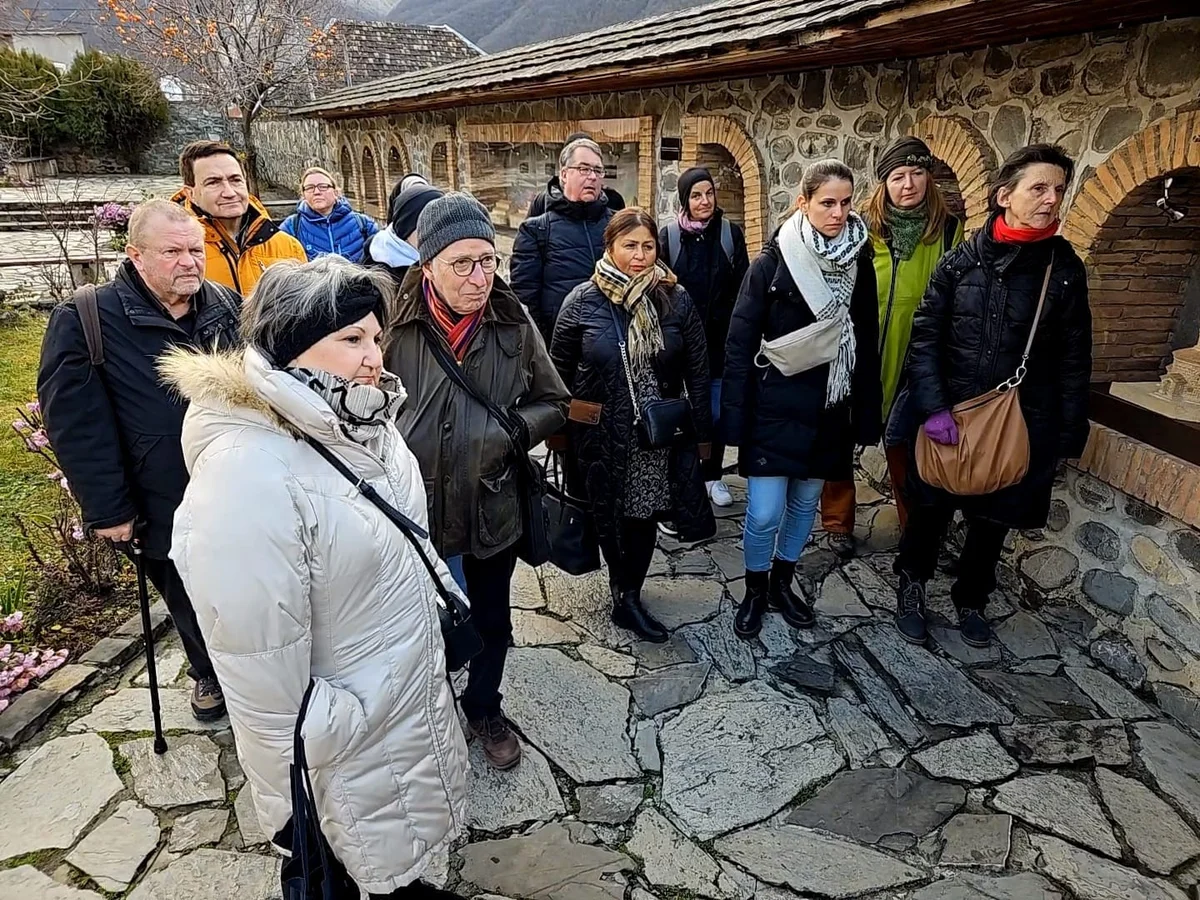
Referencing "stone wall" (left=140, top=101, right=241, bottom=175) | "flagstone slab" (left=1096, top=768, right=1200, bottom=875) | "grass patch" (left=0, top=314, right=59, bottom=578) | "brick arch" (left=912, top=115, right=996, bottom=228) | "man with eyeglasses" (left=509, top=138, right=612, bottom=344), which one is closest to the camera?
"flagstone slab" (left=1096, top=768, right=1200, bottom=875)

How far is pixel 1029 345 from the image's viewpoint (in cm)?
289

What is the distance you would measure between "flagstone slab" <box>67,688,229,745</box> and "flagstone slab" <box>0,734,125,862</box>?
0.24ft

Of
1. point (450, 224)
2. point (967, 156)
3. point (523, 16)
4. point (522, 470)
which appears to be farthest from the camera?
point (523, 16)

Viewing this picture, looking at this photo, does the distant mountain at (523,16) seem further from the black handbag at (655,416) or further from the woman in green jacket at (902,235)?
the black handbag at (655,416)

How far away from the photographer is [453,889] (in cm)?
220

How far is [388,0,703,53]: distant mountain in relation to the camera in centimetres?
4253

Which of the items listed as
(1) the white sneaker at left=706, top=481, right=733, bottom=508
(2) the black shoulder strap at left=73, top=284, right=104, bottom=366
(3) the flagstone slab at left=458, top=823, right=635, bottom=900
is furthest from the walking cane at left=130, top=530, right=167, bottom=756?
(1) the white sneaker at left=706, top=481, right=733, bottom=508

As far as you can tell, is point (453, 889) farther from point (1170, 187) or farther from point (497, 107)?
point (497, 107)

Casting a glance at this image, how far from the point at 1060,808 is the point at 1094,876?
0.88 ft

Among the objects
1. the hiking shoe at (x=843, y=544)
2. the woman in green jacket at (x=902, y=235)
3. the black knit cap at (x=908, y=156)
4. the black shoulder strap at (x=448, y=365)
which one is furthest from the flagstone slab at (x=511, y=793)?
the black knit cap at (x=908, y=156)

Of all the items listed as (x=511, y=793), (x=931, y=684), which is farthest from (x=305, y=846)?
(x=931, y=684)

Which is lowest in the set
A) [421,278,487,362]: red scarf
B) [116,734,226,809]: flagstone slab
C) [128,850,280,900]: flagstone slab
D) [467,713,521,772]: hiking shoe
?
[128,850,280,900]: flagstone slab

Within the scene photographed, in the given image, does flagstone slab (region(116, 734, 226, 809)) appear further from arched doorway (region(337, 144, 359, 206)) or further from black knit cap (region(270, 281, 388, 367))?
arched doorway (region(337, 144, 359, 206))

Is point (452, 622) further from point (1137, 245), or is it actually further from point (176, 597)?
point (1137, 245)
